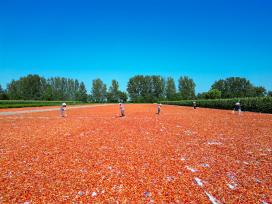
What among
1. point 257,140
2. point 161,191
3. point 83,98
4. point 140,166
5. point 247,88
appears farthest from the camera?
point 83,98

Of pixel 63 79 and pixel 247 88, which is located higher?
pixel 63 79

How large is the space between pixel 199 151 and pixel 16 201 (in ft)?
17.5

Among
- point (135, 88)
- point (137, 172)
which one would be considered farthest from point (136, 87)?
point (137, 172)

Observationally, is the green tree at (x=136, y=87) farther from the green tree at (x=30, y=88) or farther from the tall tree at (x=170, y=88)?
the green tree at (x=30, y=88)

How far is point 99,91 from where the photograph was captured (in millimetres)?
129125

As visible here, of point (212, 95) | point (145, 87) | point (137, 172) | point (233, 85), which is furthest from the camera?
point (145, 87)

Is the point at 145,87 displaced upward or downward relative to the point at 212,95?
upward

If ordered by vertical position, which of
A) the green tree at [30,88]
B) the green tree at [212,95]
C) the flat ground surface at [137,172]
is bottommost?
the flat ground surface at [137,172]

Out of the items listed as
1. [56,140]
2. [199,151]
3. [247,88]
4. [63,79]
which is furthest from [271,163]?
[63,79]

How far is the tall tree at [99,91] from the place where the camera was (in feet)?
423

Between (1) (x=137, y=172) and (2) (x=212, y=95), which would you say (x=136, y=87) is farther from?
(1) (x=137, y=172)

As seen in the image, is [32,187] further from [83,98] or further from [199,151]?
[83,98]

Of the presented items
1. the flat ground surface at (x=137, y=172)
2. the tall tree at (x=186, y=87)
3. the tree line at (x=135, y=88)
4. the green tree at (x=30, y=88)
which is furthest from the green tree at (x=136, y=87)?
the flat ground surface at (x=137, y=172)

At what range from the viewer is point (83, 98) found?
127375mm
